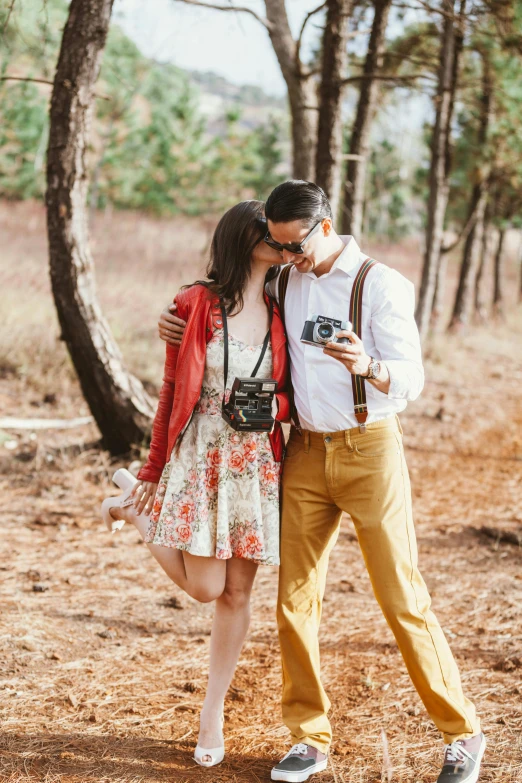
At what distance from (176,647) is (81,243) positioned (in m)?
3.33

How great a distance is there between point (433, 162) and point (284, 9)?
543 cm

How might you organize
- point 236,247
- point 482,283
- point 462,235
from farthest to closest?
point 482,283 → point 462,235 → point 236,247

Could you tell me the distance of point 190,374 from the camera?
9.21 feet

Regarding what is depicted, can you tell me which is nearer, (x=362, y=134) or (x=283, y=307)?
(x=283, y=307)

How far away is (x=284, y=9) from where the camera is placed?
7625mm

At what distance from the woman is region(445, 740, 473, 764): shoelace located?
2.92ft

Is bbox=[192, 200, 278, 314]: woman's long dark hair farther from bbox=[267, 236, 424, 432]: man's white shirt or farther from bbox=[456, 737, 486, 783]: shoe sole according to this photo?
bbox=[456, 737, 486, 783]: shoe sole

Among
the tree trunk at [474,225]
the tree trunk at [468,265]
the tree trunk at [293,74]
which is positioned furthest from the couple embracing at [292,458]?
the tree trunk at [468,265]

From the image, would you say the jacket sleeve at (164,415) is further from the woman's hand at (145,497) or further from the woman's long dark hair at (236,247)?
the woman's long dark hair at (236,247)

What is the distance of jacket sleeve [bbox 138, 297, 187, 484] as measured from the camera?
9.80ft


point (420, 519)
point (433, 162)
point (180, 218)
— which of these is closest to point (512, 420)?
point (420, 519)

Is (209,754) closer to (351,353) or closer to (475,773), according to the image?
(475,773)

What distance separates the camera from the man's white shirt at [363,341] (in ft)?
8.77

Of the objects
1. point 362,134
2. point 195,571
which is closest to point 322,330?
point 195,571
